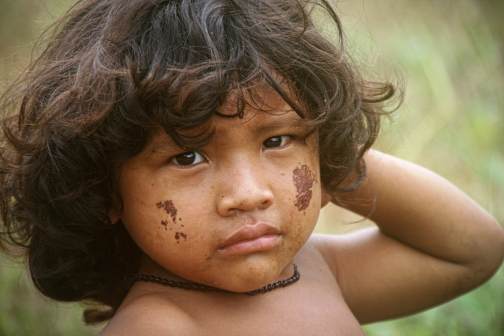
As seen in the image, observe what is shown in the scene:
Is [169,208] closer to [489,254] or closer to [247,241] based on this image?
[247,241]

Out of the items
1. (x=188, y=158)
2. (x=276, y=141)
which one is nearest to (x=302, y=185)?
(x=276, y=141)

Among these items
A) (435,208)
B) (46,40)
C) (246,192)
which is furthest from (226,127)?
(435,208)

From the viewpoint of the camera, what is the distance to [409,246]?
1.76 meters

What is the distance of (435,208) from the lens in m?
1.71

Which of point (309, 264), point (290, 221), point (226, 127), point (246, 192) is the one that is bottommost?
point (309, 264)

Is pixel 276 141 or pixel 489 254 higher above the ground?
pixel 276 141

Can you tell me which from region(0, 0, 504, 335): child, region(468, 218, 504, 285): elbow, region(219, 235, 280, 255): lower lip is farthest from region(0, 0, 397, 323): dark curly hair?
region(468, 218, 504, 285): elbow

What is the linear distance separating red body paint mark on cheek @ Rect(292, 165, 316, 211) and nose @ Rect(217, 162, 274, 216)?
93 mm

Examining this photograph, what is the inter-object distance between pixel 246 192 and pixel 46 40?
0.76m

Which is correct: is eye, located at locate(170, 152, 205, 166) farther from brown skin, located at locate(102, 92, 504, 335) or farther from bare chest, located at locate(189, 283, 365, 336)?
bare chest, located at locate(189, 283, 365, 336)

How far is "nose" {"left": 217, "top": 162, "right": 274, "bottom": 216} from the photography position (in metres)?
1.20

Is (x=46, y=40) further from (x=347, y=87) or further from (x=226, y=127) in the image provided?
(x=347, y=87)

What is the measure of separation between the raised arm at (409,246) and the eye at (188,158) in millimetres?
597

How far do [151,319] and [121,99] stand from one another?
1.55ft
